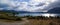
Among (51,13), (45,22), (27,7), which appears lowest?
(45,22)

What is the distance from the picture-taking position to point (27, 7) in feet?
5.34

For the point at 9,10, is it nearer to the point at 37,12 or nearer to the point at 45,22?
the point at 37,12

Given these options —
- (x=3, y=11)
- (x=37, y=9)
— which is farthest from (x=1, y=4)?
(x=37, y=9)

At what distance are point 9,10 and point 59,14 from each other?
0.70 m

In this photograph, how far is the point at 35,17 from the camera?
5.25ft

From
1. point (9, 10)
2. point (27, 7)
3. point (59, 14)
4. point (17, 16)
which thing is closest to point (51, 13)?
point (59, 14)

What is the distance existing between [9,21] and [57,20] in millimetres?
654

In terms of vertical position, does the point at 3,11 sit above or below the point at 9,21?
above

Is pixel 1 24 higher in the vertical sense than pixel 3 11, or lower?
lower

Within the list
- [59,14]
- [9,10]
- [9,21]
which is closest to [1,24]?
[9,21]

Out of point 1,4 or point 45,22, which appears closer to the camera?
point 45,22

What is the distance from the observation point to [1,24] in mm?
1600

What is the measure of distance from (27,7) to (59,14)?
1.49 ft

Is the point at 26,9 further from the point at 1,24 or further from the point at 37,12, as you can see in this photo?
the point at 1,24
